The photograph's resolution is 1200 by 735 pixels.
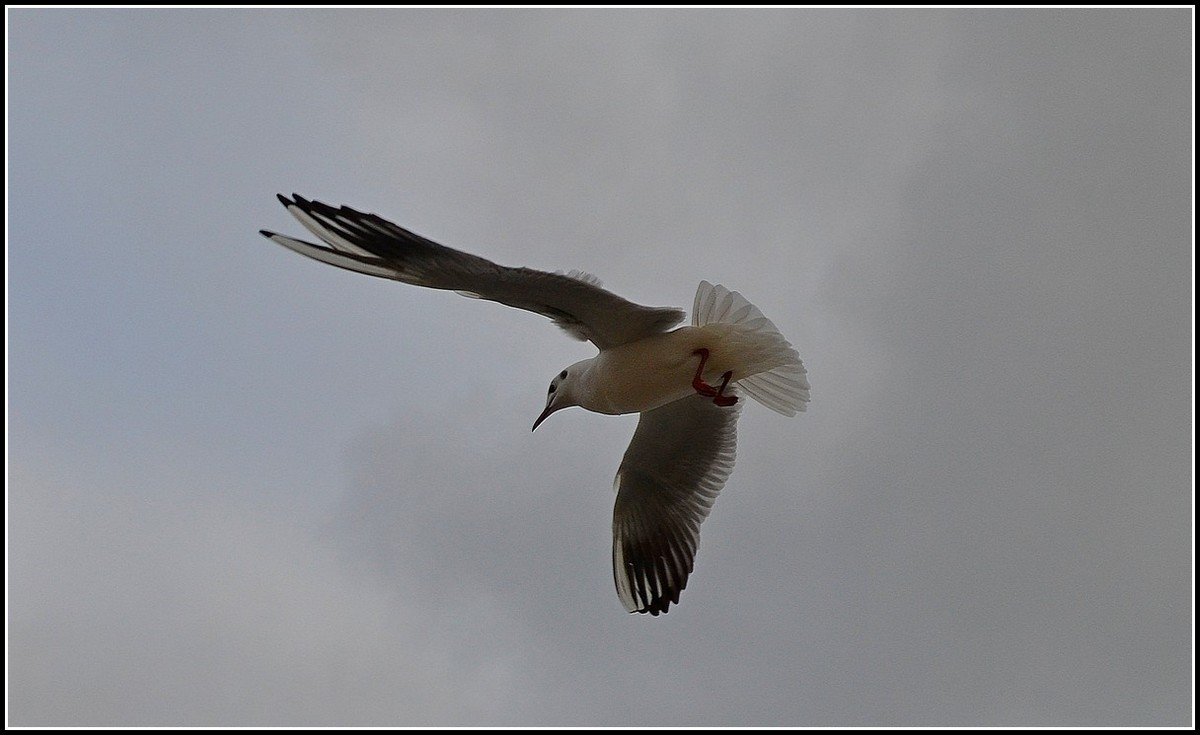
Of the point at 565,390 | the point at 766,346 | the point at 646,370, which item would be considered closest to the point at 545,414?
the point at 565,390

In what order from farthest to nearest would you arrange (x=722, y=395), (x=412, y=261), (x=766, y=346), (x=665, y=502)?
1. (x=665, y=502)
2. (x=722, y=395)
3. (x=766, y=346)
4. (x=412, y=261)

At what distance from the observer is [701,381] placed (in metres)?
5.21

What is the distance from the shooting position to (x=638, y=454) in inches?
245

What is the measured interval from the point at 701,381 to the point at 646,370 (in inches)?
10.4

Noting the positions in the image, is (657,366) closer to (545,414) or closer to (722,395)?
(722,395)

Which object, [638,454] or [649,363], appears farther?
[638,454]

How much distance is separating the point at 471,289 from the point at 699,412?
192cm

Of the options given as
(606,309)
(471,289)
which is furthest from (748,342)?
(471,289)

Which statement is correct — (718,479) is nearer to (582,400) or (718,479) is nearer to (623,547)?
(623,547)

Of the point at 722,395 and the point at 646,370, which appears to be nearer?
the point at 646,370

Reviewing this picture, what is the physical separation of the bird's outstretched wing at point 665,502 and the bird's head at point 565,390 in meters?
0.62

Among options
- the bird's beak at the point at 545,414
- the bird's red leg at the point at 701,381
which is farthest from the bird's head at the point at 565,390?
the bird's red leg at the point at 701,381

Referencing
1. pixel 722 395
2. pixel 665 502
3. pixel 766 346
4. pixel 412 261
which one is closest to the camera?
pixel 412 261

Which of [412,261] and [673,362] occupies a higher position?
[673,362]
